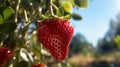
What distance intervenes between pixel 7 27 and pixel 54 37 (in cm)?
12

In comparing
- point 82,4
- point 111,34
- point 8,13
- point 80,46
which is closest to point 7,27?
point 8,13

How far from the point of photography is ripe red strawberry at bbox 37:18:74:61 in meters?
0.91

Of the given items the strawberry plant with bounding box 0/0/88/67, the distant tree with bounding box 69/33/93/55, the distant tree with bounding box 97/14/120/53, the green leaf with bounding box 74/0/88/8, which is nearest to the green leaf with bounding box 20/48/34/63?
the strawberry plant with bounding box 0/0/88/67

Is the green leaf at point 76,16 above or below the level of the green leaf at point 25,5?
below

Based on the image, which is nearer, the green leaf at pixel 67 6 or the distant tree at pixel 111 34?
the green leaf at pixel 67 6

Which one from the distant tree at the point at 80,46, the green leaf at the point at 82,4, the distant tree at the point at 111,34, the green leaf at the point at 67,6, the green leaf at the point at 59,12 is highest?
the green leaf at the point at 59,12

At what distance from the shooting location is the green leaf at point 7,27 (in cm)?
90

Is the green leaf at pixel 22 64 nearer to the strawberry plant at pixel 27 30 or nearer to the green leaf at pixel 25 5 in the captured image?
the strawberry plant at pixel 27 30

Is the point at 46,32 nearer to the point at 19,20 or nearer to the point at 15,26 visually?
the point at 15,26

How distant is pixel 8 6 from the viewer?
94 cm

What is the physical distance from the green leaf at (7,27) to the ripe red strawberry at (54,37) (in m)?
0.06

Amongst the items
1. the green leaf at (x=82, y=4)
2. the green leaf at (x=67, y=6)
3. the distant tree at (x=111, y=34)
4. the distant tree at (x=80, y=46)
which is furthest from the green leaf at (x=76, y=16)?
the distant tree at (x=111, y=34)

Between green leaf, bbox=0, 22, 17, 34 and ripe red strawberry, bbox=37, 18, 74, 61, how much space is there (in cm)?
6

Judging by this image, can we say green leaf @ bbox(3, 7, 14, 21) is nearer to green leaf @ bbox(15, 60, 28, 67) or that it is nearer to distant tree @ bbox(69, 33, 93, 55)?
green leaf @ bbox(15, 60, 28, 67)
